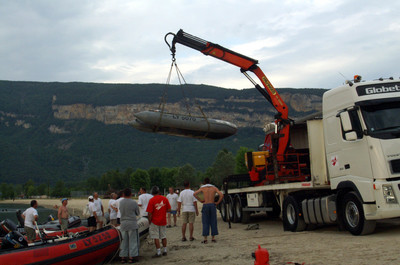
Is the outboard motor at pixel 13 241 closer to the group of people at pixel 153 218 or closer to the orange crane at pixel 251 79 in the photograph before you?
the group of people at pixel 153 218

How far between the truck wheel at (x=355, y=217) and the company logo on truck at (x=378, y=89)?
2356 mm

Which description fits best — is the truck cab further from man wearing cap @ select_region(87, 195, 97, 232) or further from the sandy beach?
man wearing cap @ select_region(87, 195, 97, 232)

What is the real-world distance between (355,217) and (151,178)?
9761cm

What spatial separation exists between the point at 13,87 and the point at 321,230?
19344cm

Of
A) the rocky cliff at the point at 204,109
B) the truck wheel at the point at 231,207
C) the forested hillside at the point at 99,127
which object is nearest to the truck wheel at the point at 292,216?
the truck wheel at the point at 231,207

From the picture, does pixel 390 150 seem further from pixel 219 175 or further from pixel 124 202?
pixel 219 175

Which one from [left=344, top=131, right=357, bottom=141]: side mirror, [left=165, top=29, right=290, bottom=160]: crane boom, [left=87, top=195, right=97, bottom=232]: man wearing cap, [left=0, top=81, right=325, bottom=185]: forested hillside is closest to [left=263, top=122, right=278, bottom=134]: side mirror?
[left=165, top=29, right=290, bottom=160]: crane boom

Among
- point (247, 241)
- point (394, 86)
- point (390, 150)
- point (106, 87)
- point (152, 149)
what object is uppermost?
point (106, 87)

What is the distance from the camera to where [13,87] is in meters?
187

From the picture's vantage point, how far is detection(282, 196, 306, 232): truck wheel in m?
12.7

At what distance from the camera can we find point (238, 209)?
59.1 ft

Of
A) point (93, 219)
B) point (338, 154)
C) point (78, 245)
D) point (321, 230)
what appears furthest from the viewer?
point (93, 219)

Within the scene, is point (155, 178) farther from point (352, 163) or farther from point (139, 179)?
point (352, 163)

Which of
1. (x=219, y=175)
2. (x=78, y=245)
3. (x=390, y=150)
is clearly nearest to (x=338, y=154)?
(x=390, y=150)
